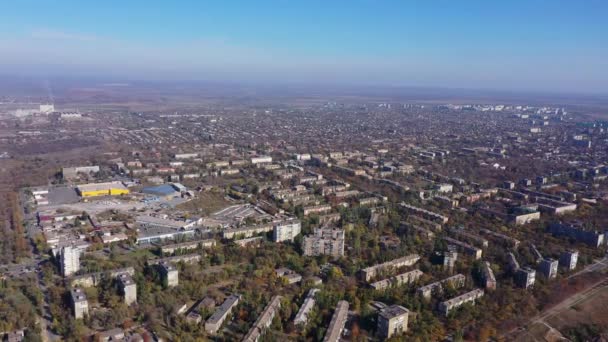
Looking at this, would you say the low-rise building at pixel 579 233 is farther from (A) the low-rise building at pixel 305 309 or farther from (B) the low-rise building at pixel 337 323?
(A) the low-rise building at pixel 305 309

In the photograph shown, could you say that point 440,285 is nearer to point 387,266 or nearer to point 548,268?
point 387,266

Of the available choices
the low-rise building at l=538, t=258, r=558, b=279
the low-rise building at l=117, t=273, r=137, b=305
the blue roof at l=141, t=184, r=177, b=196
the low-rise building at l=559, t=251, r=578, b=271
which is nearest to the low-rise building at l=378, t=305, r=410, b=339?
the low-rise building at l=538, t=258, r=558, b=279

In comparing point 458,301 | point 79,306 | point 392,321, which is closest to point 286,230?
point 458,301

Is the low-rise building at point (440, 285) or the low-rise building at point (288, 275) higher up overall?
the low-rise building at point (440, 285)

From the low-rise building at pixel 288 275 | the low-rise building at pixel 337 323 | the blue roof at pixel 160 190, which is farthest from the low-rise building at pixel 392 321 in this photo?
the blue roof at pixel 160 190

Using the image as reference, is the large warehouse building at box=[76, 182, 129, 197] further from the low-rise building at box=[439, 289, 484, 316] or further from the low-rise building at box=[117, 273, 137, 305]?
the low-rise building at box=[439, 289, 484, 316]
